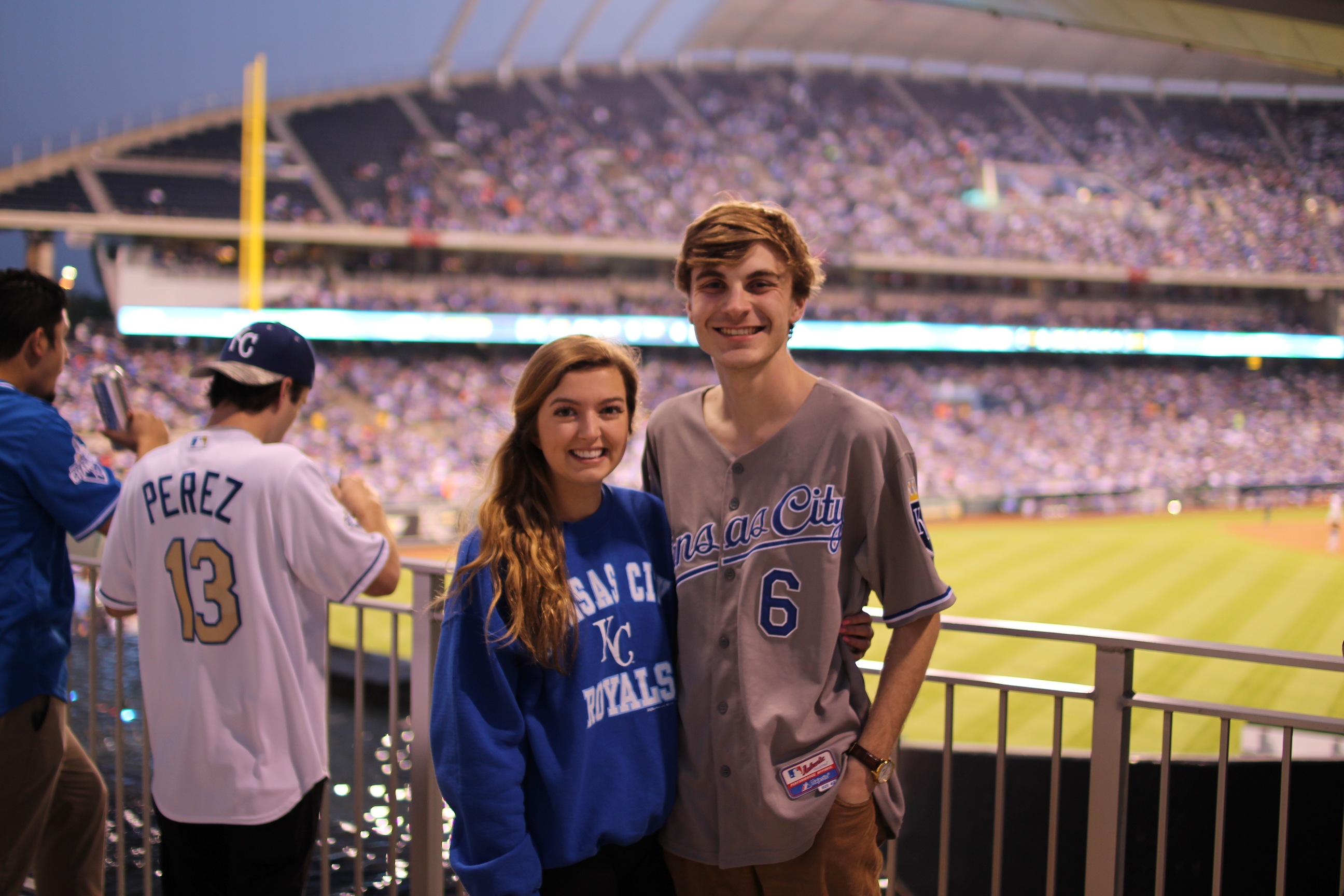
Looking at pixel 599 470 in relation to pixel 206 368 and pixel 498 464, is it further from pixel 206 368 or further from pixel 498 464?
pixel 206 368

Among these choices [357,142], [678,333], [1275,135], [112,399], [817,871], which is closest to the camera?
[817,871]

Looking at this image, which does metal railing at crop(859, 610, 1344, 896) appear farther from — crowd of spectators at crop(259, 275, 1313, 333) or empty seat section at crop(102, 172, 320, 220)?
empty seat section at crop(102, 172, 320, 220)

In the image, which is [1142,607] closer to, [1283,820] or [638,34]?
[1283,820]

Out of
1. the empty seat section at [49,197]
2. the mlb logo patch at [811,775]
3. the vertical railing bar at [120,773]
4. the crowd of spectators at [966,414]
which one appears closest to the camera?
the mlb logo patch at [811,775]

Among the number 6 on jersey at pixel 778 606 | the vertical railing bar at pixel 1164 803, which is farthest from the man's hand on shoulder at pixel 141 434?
the vertical railing bar at pixel 1164 803

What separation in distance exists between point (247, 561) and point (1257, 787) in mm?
3871

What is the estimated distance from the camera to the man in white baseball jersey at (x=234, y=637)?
2281 mm

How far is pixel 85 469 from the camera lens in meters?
2.69

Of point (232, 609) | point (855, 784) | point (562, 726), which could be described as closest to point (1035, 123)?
point (855, 784)

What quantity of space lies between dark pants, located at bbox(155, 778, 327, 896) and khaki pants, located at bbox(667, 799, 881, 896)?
1.06 meters

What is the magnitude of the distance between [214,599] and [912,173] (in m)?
38.3

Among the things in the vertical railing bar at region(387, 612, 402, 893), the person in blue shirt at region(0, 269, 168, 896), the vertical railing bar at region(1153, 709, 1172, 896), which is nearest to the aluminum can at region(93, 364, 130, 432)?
the person in blue shirt at region(0, 269, 168, 896)

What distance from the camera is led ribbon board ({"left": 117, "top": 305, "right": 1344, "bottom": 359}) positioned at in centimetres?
2689

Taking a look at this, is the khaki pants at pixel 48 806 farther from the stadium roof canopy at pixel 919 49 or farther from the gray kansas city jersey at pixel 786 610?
the stadium roof canopy at pixel 919 49
